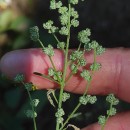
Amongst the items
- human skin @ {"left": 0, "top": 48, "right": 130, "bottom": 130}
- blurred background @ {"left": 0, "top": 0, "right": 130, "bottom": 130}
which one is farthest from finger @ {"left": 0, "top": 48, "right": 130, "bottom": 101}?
blurred background @ {"left": 0, "top": 0, "right": 130, "bottom": 130}

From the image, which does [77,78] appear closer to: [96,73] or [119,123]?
[96,73]

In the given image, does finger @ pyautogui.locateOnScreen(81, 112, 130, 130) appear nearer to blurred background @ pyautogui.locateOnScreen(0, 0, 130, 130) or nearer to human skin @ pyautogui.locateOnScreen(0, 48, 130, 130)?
human skin @ pyautogui.locateOnScreen(0, 48, 130, 130)

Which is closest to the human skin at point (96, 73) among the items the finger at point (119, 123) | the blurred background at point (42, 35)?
the finger at point (119, 123)

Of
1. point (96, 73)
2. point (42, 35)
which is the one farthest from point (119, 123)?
point (42, 35)

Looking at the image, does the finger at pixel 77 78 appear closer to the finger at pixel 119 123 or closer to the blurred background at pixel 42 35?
the finger at pixel 119 123

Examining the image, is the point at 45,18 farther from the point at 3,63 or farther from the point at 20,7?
the point at 3,63

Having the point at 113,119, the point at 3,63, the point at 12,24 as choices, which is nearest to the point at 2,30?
the point at 12,24
